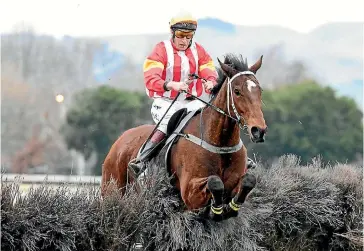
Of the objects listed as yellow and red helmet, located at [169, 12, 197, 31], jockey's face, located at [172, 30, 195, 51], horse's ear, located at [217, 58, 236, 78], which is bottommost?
horse's ear, located at [217, 58, 236, 78]

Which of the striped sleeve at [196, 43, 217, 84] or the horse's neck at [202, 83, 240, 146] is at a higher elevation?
the striped sleeve at [196, 43, 217, 84]

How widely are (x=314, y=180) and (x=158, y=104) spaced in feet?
5.92

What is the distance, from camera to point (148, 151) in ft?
23.9

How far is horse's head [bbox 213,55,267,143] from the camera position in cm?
616

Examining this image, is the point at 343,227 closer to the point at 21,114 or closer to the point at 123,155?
the point at 123,155

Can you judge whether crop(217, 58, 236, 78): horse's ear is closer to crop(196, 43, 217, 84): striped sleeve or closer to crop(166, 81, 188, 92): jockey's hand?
crop(166, 81, 188, 92): jockey's hand

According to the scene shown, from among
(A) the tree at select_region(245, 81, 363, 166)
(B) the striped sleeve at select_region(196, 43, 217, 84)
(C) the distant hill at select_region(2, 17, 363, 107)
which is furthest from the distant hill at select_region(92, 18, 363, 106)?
(B) the striped sleeve at select_region(196, 43, 217, 84)

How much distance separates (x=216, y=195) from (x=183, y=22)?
6.03 feet

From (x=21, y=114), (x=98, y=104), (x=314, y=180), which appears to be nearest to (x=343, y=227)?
(x=314, y=180)

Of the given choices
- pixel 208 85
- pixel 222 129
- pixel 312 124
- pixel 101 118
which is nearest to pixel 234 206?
pixel 222 129

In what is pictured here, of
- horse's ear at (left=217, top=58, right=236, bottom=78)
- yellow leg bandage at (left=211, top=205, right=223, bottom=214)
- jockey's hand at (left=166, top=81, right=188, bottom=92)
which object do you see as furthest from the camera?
jockey's hand at (left=166, top=81, right=188, bottom=92)

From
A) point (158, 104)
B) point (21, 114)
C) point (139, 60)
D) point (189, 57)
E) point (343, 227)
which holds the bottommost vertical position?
point (21, 114)

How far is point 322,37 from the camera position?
4462 cm

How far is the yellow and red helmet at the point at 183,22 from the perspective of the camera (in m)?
7.28
